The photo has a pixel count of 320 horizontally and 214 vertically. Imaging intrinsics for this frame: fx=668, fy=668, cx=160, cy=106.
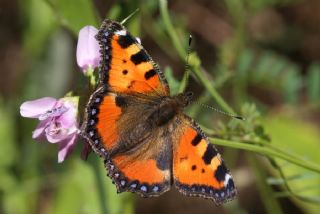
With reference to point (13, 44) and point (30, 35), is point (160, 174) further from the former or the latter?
point (13, 44)

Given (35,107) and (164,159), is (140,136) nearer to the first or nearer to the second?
(164,159)

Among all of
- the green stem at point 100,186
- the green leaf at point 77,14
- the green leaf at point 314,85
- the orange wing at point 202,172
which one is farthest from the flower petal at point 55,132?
the green leaf at point 314,85

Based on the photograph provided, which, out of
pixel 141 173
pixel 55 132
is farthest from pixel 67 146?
pixel 141 173

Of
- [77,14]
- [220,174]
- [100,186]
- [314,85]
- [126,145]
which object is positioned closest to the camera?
[220,174]

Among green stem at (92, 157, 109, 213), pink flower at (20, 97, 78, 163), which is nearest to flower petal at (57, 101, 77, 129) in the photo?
pink flower at (20, 97, 78, 163)

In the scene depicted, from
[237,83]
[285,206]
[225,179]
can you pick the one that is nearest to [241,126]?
[225,179]

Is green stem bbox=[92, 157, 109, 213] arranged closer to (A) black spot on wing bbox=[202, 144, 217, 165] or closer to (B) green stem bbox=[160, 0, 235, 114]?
(B) green stem bbox=[160, 0, 235, 114]

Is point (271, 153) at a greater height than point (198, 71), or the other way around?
point (198, 71)
